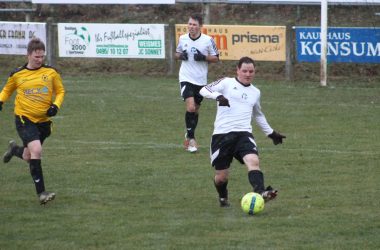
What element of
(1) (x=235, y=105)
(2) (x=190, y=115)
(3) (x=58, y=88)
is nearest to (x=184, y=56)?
(2) (x=190, y=115)

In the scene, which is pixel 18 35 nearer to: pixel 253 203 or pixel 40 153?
pixel 40 153

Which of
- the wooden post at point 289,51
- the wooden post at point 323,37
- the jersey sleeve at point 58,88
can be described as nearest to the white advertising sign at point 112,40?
the wooden post at point 289,51

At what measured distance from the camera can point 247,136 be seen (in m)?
9.58

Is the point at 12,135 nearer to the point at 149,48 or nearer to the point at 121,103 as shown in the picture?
the point at 121,103

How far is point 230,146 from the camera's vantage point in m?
9.59

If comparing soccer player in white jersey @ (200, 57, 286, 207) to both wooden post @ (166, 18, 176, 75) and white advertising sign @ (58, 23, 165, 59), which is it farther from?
wooden post @ (166, 18, 176, 75)

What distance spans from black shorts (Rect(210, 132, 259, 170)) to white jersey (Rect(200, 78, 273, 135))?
59mm

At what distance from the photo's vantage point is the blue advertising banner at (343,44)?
77.2 feet

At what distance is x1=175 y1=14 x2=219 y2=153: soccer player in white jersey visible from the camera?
46.2 feet

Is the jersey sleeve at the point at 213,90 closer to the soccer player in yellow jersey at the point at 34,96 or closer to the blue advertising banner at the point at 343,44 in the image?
the soccer player in yellow jersey at the point at 34,96

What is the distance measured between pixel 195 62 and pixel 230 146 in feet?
16.0

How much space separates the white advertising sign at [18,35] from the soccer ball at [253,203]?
18.3 metres

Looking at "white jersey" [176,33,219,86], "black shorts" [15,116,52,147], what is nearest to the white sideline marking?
"white jersey" [176,33,219,86]

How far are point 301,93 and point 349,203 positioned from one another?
11745 millimetres
